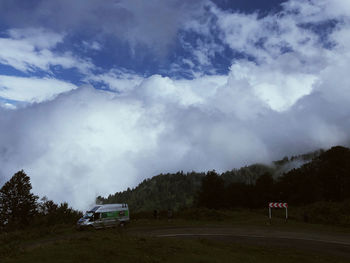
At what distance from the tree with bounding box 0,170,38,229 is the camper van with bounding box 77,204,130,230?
2003cm

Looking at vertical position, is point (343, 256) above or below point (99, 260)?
below

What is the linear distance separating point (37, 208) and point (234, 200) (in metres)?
42.6

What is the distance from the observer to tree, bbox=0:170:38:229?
46.2 meters

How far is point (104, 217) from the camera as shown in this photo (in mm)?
31984

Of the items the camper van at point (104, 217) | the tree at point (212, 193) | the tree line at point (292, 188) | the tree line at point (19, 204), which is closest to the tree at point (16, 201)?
the tree line at point (19, 204)

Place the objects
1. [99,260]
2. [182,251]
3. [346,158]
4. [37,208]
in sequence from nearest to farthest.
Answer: [99,260] → [182,251] → [37,208] → [346,158]

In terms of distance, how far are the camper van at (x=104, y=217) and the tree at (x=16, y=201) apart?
20030 mm

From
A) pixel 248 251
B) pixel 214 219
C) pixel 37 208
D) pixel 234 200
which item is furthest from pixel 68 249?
pixel 234 200

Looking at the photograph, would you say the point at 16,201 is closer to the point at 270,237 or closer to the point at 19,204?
the point at 19,204

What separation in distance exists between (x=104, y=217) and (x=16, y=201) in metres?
23.2

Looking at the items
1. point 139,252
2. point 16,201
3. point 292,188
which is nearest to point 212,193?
point 292,188

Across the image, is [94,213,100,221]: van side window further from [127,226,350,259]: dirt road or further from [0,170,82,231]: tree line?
[0,170,82,231]: tree line

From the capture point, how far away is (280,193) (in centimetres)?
6550

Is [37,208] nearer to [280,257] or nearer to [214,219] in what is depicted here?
[214,219]
